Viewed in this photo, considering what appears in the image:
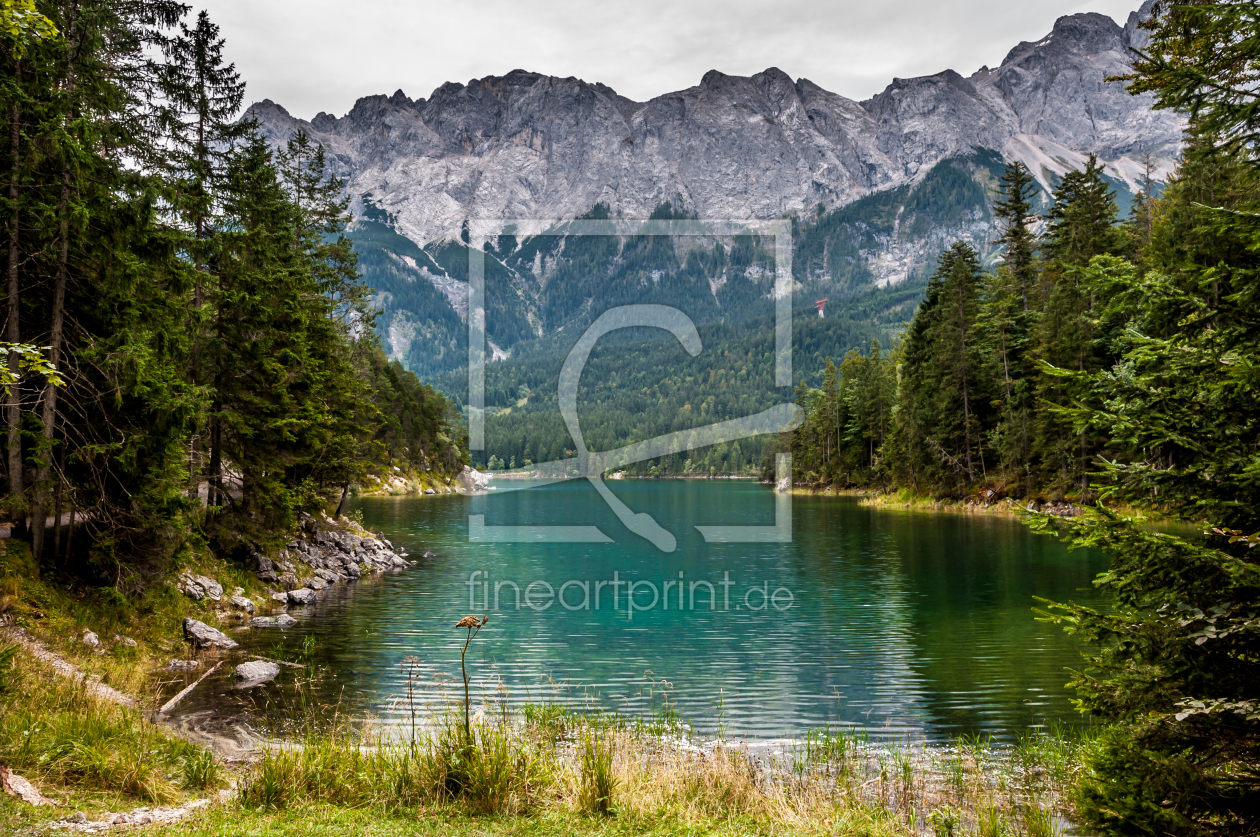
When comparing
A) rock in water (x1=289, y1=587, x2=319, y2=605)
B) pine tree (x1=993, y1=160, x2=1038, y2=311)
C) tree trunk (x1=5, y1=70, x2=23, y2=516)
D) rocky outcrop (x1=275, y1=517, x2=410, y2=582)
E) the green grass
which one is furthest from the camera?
pine tree (x1=993, y1=160, x2=1038, y2=311)

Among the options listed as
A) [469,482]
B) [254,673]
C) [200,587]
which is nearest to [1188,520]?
[254,673]

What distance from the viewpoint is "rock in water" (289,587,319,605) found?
2741 cm

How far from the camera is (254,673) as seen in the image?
17078 mm

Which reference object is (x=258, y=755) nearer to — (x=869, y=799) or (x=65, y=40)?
(x=869, y=799)

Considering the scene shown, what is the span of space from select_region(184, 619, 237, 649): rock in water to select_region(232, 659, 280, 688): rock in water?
2.58m

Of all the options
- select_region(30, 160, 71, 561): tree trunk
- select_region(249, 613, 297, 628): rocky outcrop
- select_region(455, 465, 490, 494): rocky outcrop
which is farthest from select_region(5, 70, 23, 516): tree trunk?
select_region(455, 465, 490, 494): rocky outcrop

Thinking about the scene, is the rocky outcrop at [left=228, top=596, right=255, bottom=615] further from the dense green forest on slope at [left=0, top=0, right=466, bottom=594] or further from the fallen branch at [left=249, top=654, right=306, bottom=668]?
the fallen branch at [left=249, top=654, right=306, bottom=668]

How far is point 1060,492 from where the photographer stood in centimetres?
5209

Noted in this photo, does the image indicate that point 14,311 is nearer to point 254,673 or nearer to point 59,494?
point 59,494

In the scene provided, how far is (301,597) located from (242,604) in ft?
11.4

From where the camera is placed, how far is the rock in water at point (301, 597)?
89.9ft

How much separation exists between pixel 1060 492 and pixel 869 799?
49777 millimetres

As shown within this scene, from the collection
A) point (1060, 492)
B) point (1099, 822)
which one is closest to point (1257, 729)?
point (1099, 822)

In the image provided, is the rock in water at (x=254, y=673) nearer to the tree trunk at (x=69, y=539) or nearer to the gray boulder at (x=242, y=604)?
the tree trunk at (x=69, y=539)
